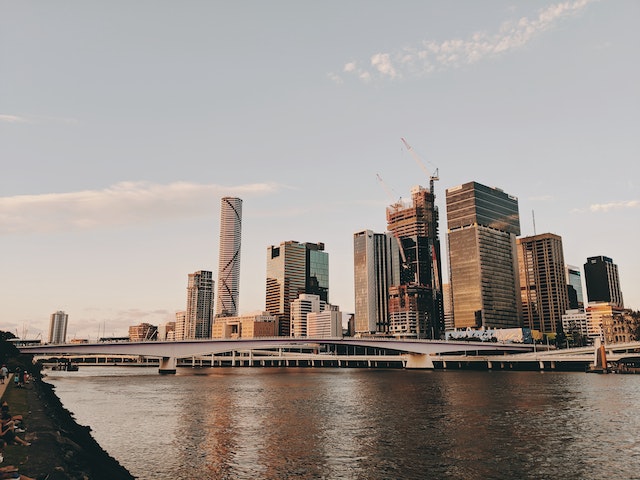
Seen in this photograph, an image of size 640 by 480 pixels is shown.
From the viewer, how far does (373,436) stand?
43.9 m

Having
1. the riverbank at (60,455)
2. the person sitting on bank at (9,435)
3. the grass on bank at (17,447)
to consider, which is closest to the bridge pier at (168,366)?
the grass on bank at (17,447)

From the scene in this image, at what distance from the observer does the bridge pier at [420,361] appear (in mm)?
193125

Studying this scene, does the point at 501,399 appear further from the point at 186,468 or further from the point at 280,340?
the point at 280,340

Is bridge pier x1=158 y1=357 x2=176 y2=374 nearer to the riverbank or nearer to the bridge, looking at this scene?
the bridge

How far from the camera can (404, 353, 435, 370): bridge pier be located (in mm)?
193125

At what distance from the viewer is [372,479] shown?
1187 inches

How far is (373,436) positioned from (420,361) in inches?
6222

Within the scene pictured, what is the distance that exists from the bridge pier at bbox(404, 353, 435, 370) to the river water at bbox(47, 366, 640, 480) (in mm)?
119107

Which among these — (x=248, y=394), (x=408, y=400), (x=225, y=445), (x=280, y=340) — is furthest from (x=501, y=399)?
(x=280, y=340)

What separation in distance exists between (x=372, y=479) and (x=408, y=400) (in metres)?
45.1

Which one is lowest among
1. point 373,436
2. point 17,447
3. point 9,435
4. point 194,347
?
point 373,436

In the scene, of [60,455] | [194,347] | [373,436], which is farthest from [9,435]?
[194,347]

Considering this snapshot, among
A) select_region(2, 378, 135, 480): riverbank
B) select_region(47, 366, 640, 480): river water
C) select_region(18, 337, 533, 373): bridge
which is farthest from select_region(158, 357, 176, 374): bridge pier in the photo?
select_region(2, 378, 135, 480): riverbank

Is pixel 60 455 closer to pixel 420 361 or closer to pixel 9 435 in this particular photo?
pixel 9 435
